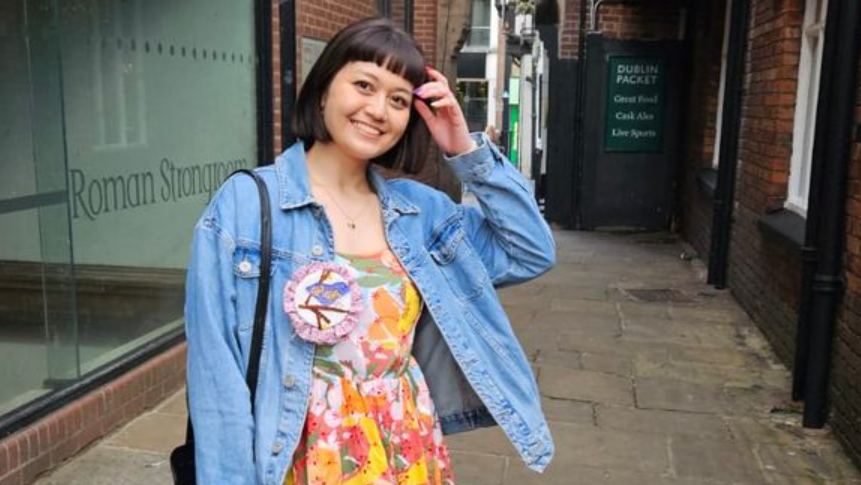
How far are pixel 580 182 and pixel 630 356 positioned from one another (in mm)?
5941

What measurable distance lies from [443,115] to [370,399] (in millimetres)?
638

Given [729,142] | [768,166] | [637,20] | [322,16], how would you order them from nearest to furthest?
[768,166] → [322,16] → [729,142] → [637,20]

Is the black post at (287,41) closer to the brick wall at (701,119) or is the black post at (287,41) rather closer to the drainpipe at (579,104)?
the brick wall at (701,119)

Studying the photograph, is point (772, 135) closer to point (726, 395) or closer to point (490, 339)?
point (726, 395)

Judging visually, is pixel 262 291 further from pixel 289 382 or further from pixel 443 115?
pixel 443 115

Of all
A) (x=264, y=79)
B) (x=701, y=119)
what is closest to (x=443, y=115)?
(x=264, y=79)

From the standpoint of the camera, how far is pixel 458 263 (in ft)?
6.59

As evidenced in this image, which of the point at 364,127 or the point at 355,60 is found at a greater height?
the point at 355,60

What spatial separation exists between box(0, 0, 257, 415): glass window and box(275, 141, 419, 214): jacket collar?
2280 mm

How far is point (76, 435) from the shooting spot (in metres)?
3.90

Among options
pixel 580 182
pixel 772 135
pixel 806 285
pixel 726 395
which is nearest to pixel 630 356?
pixel 726 395

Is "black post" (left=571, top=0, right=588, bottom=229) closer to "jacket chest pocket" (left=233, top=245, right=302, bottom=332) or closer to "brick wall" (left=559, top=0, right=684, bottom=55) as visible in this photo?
"brick wall" (left=559, top=0, right=684, bottom=55)

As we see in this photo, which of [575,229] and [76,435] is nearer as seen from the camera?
[76,435]

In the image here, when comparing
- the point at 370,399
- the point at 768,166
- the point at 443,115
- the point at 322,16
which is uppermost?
the point at 322,16
